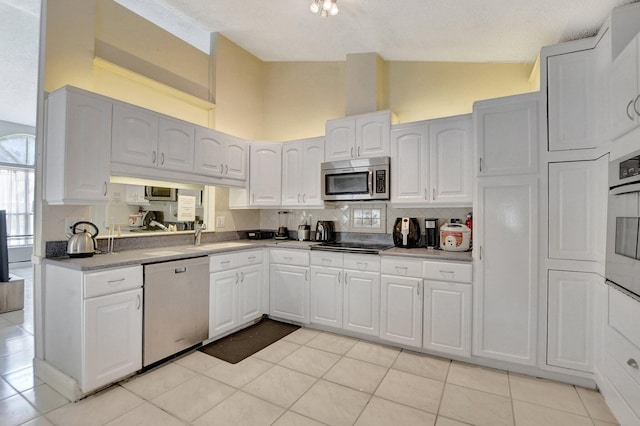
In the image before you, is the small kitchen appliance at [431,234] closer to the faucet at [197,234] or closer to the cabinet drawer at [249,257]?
the cabinet drawer at [249,257]

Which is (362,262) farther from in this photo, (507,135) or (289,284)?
(507,135)

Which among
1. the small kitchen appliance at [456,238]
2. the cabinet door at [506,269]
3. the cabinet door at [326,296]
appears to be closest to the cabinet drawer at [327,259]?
the cabinet door at [326,296]

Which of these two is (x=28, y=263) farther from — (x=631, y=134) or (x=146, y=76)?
(x=631, y=134)

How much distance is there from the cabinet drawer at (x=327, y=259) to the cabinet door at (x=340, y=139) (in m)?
1.09

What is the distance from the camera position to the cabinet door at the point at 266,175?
3.79m

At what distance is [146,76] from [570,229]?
3943mm

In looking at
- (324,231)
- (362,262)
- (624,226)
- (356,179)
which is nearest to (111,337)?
(362,262)

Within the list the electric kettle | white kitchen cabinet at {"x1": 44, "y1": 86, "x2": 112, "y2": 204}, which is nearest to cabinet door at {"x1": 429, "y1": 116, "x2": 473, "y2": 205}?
white kitchen cabinet at {"x1": 44, "y1": 86, "x2": 112, "y2": 204}

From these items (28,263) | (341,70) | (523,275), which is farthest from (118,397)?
(28,263)

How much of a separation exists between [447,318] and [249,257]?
6.80ft

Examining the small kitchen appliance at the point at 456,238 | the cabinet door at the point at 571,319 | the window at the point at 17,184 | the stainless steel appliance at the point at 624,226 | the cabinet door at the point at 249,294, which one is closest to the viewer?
the stainless steel appliance at the point at 624,226

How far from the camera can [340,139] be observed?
340 cm

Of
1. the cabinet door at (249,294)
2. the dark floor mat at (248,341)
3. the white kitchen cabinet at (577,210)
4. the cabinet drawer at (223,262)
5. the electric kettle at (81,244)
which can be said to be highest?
the white kitchen cabinet at (577,210)

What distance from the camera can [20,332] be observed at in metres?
3.13
